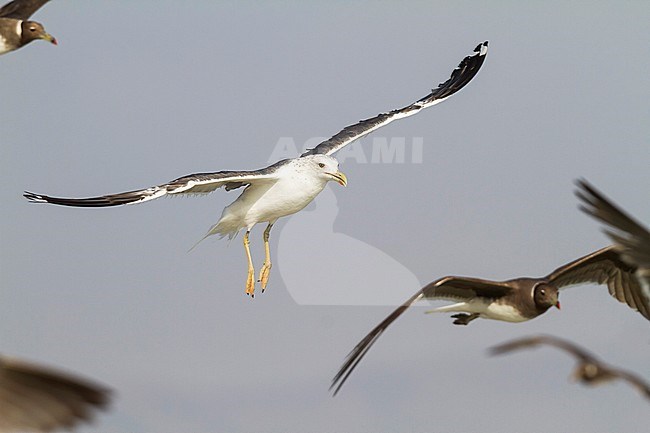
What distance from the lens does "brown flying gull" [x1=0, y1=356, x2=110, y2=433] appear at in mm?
7663

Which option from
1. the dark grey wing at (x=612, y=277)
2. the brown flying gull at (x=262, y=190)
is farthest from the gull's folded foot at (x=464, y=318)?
the brown flying gull at (x=262, y=190)

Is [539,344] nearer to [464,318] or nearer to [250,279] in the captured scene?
[464,318]

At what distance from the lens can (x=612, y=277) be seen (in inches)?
679

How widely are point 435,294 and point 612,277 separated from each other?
127 inches

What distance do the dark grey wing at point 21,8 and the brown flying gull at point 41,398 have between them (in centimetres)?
1363

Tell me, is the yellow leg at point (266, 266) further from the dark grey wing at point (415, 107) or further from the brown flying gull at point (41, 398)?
the brown flying gull at point (41, 398)

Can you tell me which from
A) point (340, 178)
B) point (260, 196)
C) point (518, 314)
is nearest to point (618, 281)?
point (518, 314)

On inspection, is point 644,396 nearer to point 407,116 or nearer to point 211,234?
point 211,234

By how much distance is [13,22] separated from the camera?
65.4ft

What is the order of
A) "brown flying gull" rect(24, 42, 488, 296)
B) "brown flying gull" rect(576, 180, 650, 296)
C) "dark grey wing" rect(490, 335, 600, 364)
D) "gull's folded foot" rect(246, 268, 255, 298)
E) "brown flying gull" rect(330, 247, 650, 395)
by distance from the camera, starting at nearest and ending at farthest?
"dark grey wing" rect(490, 335, 600, 364)
"brown flying gull" rect(576, 180, 650, 296)
"brown flying gull" rect(330, 247, 650, 395)
"brown flying gull" rect(24, 42, 488, 296)
"gull's folded foot" rect(246, 268, 255, 298)

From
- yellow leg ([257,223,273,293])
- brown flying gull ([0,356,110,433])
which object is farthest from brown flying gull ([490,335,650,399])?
yellow leg ([257,223,273,293])

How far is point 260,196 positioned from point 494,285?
16.5 feet

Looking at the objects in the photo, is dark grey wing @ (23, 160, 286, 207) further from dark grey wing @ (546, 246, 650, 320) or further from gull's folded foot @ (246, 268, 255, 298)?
dark grey wing @ (546, 246, 650, 320)

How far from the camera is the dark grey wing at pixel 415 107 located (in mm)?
20922
